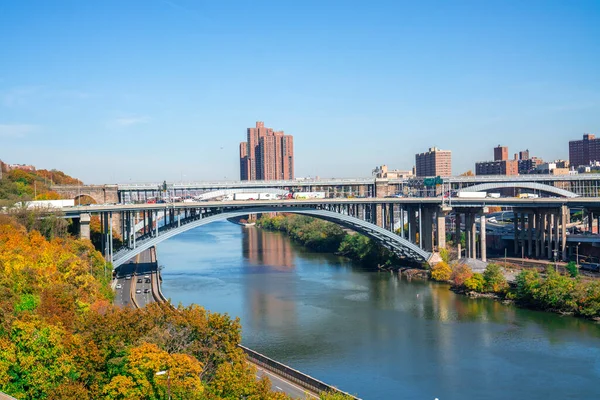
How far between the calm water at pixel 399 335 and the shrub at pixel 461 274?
0.91 meters

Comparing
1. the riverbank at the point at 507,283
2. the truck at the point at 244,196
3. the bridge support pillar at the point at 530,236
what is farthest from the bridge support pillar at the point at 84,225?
the bridge support pillar at the point at 530,236

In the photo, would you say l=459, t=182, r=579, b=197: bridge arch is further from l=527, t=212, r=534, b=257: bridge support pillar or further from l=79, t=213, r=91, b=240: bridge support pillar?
l=79, t=213, r=91, b=240: bridge support pillar

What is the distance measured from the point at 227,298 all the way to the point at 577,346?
1641cm

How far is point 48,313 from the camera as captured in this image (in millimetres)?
17797

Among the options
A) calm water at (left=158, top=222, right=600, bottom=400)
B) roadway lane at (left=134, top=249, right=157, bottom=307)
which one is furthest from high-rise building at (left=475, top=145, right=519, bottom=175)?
roadway lane at (left=134, top=249, right=157, bottom=307)

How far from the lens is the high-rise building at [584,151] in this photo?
105 metres

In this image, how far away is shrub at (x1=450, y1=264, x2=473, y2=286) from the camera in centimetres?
3531

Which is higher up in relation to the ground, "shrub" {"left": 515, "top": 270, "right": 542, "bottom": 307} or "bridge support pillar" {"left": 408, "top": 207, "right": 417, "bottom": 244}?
"bridge support pillar" {"left": 408, "top": 207, "right": 417, "bottom": 244}

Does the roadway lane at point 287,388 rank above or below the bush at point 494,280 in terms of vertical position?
below

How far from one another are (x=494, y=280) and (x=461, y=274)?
2638 mm

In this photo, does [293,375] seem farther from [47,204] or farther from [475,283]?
[47,204]

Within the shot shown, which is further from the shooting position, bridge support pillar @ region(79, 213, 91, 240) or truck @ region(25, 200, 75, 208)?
bridge support pillar @ region(79, 213, 91, 240)

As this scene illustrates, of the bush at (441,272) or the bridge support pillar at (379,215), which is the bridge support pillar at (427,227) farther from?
the bush at (441,272)

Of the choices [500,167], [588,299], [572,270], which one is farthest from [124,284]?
[500,167]
